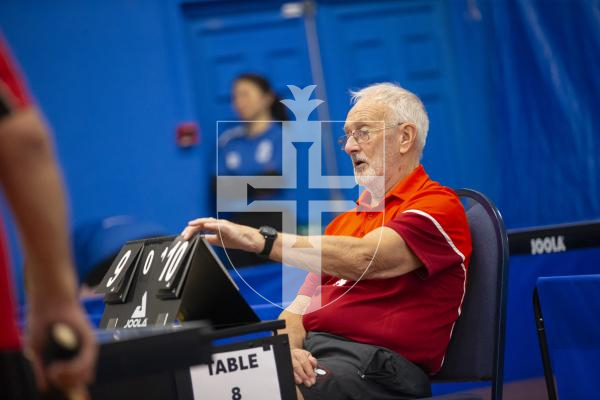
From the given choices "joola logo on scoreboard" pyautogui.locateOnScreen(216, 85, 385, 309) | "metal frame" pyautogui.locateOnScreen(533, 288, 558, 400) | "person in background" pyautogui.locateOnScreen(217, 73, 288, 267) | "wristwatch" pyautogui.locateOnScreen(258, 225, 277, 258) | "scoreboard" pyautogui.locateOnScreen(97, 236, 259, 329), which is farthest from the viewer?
"person in background" pyautogui.locateOnScreen(217, 73, 288, 267)

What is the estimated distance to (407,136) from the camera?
2.90 m

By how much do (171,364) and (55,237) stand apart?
39 cm

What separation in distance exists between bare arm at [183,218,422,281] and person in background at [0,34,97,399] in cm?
→ 130

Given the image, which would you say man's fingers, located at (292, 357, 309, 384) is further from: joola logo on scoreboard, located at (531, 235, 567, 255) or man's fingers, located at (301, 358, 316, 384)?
joola logo on scoreboard, located at (531, 235, 567, 255)

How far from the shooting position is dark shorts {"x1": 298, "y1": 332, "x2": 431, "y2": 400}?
8.23ft

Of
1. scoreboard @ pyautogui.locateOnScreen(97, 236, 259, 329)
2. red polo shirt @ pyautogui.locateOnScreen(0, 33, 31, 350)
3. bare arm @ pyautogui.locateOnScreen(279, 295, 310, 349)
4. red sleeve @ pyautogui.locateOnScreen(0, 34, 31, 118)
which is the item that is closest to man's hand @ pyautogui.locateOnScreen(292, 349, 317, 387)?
bare arm @ pyautogui.locateOnScreen(279, 295, 310, 349)

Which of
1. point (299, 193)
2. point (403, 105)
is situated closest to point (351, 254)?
point (403, 105)

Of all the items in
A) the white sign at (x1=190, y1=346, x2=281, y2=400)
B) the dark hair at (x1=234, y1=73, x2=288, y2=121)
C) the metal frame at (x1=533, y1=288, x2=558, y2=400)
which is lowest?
the metal frame at (x1=533, y1=288, x2=558, y2=400)

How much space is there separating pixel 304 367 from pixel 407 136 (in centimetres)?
81

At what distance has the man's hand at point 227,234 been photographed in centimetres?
235

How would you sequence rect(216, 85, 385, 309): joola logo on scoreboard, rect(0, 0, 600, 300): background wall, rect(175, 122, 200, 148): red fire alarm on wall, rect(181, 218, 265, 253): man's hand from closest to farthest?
rect(181, 218, 265, 253): man's hand → rect(216, 85, 385, 309): joola logo on scoreboard → rect(0, 0, 600, 300): background wall → rect(175, 122, 200, 148): red fire alarm on wall

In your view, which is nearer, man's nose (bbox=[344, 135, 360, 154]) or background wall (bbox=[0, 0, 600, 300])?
man's nose (bbox=[344, 135, 360, 154])

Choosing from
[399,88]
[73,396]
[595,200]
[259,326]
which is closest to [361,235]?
[399,88]

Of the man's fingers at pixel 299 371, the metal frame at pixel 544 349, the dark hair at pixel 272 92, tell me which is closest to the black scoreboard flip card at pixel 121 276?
the man's fingers at pixel 299 371
